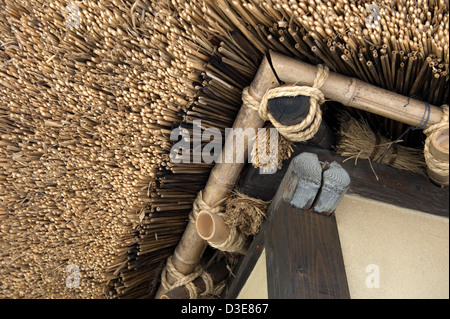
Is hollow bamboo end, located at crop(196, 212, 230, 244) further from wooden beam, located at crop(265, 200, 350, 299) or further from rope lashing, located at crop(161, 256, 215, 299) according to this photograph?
rope lashing, located at crop(161, 256, 215, 299)

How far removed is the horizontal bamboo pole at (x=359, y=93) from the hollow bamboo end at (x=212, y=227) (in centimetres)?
59

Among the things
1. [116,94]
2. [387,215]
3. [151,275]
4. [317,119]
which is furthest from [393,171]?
[151,275]

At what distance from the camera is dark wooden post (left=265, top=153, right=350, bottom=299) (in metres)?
1.28

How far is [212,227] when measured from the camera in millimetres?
1618

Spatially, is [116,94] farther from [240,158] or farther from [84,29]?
[240,158]

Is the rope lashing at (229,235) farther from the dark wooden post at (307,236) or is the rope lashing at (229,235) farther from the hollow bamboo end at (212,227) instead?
the dark wooden post at (307,236)

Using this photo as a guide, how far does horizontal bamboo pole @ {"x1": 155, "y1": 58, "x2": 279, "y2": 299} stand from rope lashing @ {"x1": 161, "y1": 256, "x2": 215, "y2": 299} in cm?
2

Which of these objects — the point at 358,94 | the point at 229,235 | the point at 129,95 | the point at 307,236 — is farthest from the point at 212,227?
the point at 358,94

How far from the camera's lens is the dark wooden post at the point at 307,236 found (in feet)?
4.19

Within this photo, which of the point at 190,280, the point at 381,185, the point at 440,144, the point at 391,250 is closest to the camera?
the point at 440,144

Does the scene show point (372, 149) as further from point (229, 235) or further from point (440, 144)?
point (229, 235)

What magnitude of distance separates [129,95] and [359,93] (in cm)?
79

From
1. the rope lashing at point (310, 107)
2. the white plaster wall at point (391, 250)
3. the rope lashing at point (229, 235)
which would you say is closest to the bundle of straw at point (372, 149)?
the white plaster wall at point (391, 250)

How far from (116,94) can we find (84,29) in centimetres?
25
